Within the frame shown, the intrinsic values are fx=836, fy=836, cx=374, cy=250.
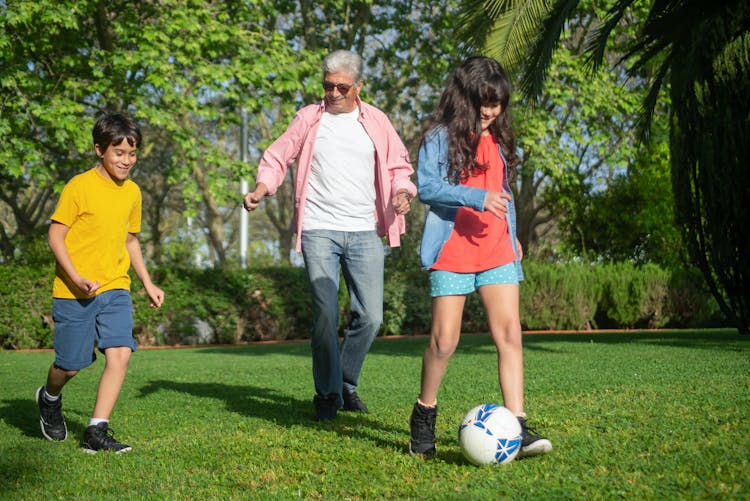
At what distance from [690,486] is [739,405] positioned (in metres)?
2.12

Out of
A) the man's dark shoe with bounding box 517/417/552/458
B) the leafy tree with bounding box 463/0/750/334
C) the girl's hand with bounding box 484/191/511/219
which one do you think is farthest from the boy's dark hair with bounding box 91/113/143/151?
the leafy tree with bounding box 463/0/750/334

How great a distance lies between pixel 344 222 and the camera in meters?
5.78

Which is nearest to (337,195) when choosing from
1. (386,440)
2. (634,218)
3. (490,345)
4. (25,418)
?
(386,440)

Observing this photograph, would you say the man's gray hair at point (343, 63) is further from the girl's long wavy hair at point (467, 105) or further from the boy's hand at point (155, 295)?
the boy's hand at point (155, 295)

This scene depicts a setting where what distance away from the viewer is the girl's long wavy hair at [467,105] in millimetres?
4309

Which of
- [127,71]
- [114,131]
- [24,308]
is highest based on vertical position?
[127,71]

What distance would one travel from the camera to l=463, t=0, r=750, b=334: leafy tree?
9.08 meters

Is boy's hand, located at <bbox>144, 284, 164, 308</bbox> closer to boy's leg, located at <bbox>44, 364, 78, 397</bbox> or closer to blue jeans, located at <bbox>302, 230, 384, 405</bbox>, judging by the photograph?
boy's leg, located at <bbox>44, 364, 78, 397</bbox>

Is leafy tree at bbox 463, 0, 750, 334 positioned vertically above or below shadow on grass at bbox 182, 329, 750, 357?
above

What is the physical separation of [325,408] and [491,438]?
201 cm

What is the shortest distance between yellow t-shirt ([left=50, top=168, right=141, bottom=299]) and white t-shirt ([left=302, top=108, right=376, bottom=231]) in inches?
52.3

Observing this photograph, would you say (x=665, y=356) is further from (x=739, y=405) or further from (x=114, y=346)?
(x=114, y=346)

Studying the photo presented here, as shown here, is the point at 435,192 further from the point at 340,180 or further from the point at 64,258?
Answer: the point at 64,258

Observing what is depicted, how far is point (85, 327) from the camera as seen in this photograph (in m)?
4.90
